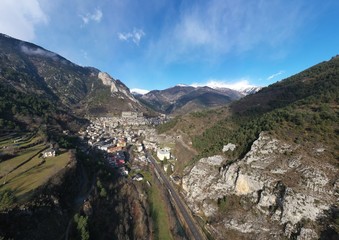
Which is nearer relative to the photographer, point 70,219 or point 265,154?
point 70,219

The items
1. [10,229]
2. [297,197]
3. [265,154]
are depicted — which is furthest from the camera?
[265,154]

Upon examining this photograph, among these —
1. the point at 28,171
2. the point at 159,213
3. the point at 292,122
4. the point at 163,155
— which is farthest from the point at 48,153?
the point at 292,122

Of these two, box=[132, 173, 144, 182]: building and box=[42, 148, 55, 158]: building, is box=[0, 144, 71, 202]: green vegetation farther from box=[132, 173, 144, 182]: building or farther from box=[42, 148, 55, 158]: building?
box=[132, 173, 144, 182]: building

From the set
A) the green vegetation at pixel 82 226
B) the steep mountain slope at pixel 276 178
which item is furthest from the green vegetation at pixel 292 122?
the green vegetation at pixel 82 226

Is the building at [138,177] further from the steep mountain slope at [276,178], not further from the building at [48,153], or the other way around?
the building at [48,153]

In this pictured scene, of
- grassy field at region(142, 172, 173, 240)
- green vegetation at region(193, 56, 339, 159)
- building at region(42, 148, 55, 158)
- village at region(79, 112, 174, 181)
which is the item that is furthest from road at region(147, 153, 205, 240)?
building at region(42, 148, 55, 158)

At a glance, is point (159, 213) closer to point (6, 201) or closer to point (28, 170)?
point (6, 201)

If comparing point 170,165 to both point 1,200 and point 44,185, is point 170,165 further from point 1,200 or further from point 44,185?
point 1,200

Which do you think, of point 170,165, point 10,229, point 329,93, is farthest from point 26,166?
point 329,93
